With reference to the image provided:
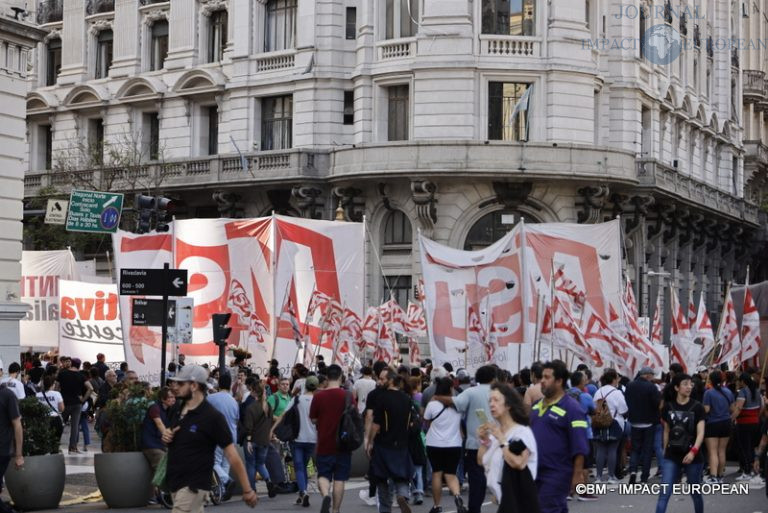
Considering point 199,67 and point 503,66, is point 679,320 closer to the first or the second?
point 503,66

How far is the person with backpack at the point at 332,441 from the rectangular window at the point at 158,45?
3743 cm

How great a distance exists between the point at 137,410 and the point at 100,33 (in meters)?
38.5

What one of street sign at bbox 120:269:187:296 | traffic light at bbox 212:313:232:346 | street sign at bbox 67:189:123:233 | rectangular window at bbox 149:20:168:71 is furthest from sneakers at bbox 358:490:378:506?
rectangular window at bbox 149:20:168:71

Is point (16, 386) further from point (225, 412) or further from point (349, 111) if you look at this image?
point (349, 111)

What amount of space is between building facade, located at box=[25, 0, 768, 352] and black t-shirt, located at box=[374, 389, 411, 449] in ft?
90.3

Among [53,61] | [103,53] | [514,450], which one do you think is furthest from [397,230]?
[514,450]

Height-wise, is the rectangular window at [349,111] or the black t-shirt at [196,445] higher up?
the rectangular window at [349,111]

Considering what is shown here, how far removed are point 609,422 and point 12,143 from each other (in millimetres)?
13410

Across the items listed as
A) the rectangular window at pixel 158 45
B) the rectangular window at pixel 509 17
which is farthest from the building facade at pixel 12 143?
the rectangular window at pixel 158 45

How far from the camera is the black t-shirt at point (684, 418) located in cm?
1623

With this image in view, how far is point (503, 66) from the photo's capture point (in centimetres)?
4597

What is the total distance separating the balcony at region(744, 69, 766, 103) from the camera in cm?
7269

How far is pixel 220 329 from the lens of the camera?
26.5m

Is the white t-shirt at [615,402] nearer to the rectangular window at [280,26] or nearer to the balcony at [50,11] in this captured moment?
the rectangular window at [280,26]
